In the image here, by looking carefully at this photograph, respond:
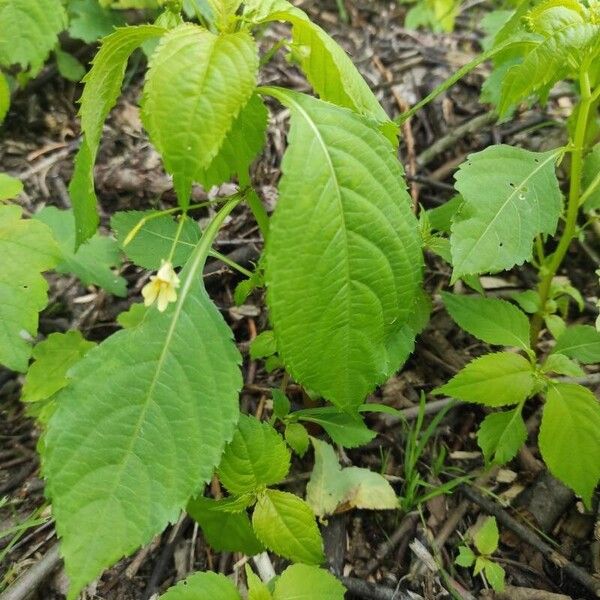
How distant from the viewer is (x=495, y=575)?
166 cm

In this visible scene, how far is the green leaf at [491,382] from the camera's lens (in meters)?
1.58

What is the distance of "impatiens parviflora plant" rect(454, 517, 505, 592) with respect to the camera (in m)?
1.67

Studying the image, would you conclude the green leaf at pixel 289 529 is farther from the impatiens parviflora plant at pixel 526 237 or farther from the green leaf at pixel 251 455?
the impatiens parviflora plant at pixel 526 237

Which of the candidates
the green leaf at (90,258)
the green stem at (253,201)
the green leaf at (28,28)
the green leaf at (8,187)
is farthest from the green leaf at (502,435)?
the green leaf at (28,28)

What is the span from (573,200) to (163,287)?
119cm

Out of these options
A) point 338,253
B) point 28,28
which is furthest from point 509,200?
point 28,28

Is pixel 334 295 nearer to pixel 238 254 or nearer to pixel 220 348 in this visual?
pixel 220 348

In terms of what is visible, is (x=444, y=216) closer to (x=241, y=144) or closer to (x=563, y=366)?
(x=563, y=366)

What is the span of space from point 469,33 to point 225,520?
9.60ft

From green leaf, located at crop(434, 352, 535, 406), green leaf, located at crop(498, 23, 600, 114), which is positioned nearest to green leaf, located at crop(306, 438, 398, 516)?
green leaf, located at crop(434, 352, 535, 406)

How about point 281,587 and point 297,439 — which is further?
point 297,439

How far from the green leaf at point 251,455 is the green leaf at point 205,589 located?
0.76 ft

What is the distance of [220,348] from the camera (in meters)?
1.38

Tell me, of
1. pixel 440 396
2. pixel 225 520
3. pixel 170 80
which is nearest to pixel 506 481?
pixel 440 396
